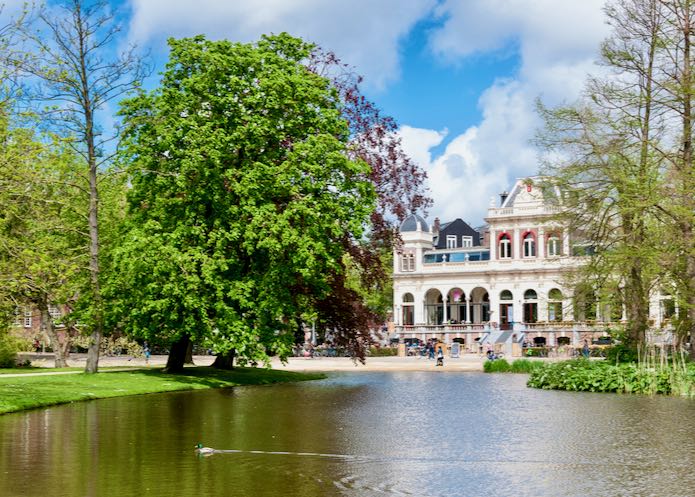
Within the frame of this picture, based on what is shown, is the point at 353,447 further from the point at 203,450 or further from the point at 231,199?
the point at 231,199

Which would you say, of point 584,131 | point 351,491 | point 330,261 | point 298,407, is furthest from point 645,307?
point 351,491

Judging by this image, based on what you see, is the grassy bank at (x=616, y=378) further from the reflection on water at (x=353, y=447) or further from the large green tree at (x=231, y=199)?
the large green tree at (x=231, y=199)

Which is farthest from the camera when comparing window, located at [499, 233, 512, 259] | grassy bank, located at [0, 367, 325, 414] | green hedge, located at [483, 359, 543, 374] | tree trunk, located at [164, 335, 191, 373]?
window, located at [499, 233, 512, 259]

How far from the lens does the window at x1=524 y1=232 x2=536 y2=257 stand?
101 metres

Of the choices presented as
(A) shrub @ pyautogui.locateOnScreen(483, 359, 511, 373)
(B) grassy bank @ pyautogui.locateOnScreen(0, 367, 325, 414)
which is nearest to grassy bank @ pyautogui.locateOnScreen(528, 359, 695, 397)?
(B) grassy bank @ pyautogui.locateOnScreen(0, 367, 325, 414)

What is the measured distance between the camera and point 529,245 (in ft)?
332

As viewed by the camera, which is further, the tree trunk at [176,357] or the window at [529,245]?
the window at [529,245]

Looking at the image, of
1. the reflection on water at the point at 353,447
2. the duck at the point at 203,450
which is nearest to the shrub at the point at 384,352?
the reflection on water at the point at 353,447

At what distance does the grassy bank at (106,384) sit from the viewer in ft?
81.7

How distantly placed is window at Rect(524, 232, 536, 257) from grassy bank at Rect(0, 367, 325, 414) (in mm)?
63493

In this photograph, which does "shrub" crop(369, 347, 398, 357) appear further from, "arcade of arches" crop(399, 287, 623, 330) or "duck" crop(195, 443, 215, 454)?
"duck" crop(195, 443, 215, 454)

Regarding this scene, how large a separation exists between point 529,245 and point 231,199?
236ft

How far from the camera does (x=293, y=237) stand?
32000mm

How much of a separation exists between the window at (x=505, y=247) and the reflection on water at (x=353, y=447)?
246 ft
